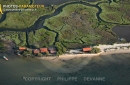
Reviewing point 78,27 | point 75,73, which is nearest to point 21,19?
point 78,27

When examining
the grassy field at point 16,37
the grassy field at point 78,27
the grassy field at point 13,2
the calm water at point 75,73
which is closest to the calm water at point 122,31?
the grassy field at point 78,27

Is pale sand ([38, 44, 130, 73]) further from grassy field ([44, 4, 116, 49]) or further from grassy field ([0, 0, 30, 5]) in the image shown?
grassy field ([0, 0, 30, 5])

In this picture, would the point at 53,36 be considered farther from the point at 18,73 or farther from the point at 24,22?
the point at 18,73

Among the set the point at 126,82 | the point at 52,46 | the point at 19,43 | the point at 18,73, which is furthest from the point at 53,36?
the point at 126,82

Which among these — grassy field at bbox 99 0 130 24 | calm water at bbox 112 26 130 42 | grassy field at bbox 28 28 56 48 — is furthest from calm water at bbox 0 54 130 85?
grassy field at bbox 99 0 130 24

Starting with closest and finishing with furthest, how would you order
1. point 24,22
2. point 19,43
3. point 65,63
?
point 65,63 < point 19,43 < point 24,22
